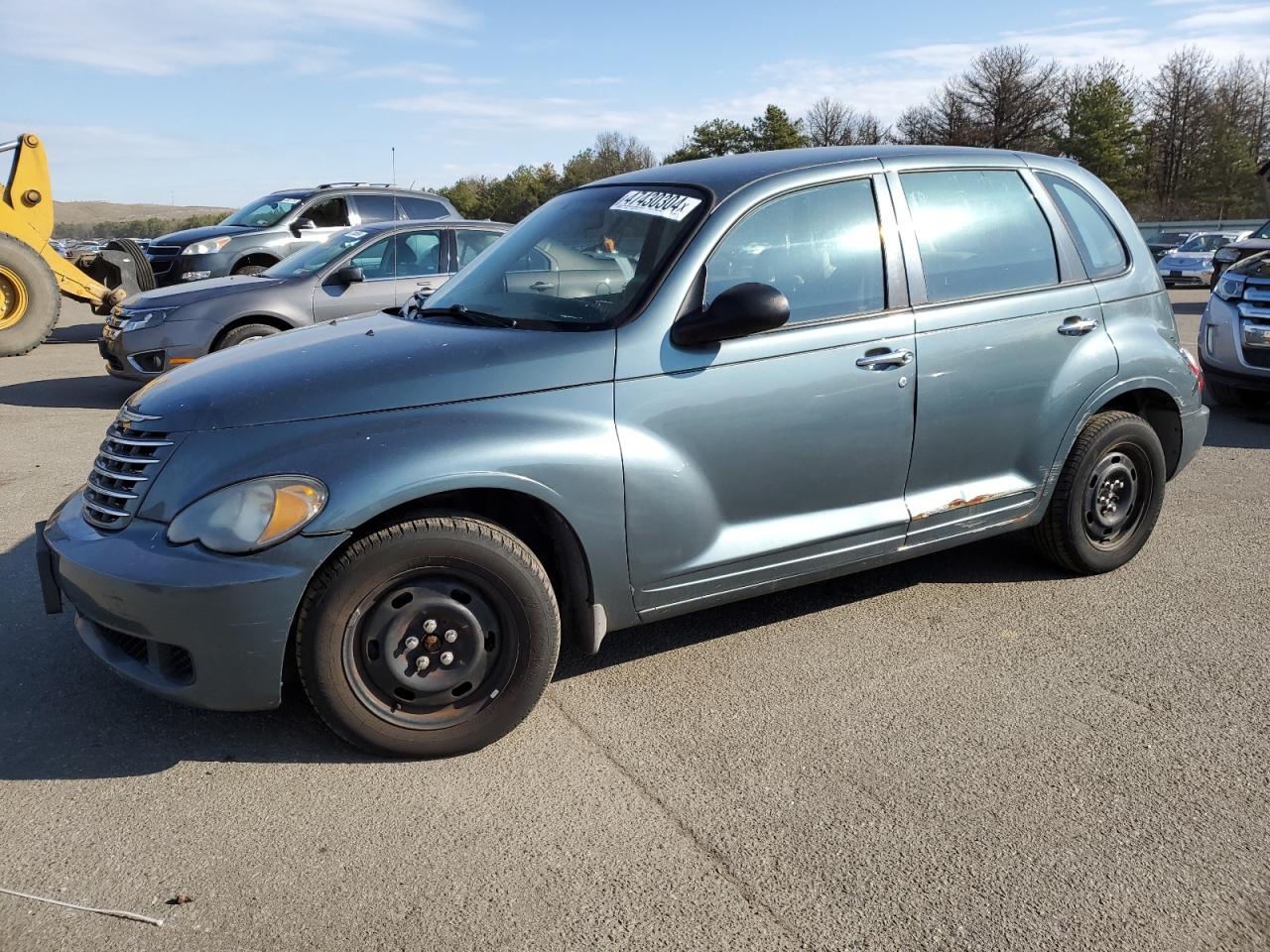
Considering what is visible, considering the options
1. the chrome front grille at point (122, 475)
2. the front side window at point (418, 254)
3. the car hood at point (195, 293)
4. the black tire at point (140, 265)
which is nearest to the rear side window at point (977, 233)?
the chrome front grille at point (122, 475)

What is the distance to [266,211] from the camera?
1467 centimetres

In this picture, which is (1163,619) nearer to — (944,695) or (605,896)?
(944,695)

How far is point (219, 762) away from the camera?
3174 mm

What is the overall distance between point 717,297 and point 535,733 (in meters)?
1.53

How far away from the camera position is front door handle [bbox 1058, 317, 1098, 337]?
4266 mm

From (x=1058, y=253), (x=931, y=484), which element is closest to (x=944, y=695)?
(x=931, y=484)

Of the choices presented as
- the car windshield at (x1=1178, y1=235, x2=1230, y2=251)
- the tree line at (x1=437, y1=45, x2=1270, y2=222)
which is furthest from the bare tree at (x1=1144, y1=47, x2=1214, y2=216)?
the car windshield at (x1=1178, y1=235, x2=1230, y2=251)

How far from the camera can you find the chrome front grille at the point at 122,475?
308 centimetres

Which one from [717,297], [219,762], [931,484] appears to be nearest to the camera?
[219,762]

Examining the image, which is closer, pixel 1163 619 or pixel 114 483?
pixel 114 483

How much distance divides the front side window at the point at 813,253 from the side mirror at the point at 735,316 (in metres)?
0.16

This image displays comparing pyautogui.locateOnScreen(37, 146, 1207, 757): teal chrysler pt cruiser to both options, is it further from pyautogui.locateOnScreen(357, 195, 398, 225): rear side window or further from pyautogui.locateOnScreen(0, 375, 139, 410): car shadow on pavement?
pyautogui.locateOnScreen(357, 195, 398, 225): rear side window

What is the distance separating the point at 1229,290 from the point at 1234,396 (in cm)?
88

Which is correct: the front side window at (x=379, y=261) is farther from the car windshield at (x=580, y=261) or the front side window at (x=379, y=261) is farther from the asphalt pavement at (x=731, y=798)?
the asphalt pavement at (x=731, y=798)
